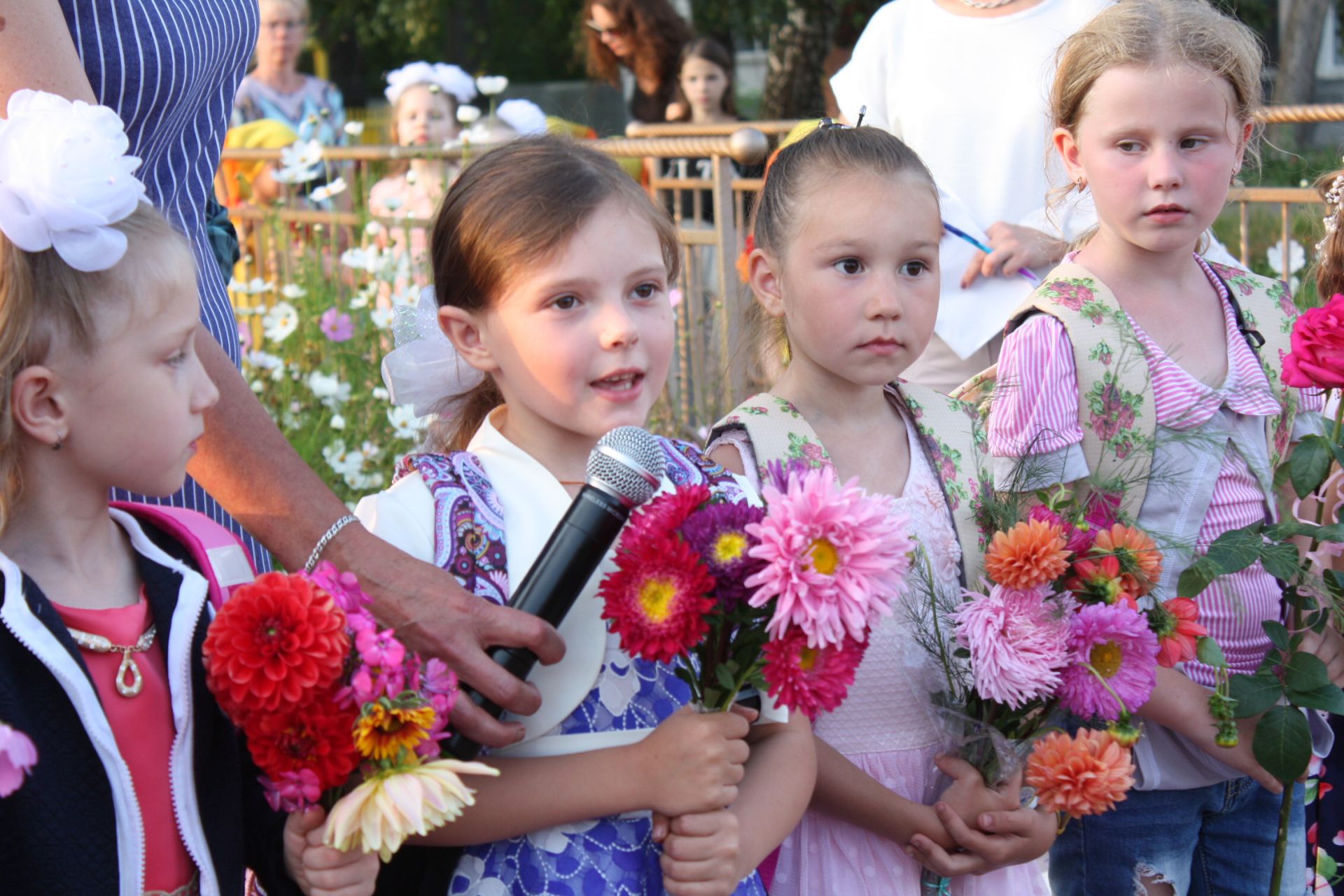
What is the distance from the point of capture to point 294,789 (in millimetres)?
1452

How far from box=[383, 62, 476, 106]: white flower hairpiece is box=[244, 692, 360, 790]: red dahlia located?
5.47m

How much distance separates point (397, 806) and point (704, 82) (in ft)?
24.3

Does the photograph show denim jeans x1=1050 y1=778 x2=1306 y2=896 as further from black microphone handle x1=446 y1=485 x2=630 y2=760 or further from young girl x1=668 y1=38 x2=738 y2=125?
young girl x1=668 y1=38 x2=738 y2=125

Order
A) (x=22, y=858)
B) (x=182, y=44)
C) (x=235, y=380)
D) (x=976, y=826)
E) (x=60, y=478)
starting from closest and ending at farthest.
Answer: (x=22, y=858)
(x=60, y=478)
(x=235, y=380)
(x=182, y=44)
(x=976, y=826)

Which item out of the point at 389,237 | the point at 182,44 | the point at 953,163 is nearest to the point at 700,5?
the point at 389,237

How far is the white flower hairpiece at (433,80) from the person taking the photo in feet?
21.8

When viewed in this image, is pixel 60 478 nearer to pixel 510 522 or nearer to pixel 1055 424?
pixel 510 522

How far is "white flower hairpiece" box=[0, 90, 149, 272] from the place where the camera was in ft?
4.83

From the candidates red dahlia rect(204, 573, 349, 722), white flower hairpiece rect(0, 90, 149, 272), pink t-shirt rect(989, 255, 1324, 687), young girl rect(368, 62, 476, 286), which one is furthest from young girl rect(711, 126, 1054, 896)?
young girl rect(368, 62, 476, 286)

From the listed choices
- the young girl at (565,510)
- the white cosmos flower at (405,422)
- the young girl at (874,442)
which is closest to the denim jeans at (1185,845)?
the young girl at (874,442)

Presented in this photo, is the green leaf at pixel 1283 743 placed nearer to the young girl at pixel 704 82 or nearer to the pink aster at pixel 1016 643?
the pink aster at pixel 1016 643

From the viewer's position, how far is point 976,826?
7.38ft

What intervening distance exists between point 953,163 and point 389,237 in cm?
238

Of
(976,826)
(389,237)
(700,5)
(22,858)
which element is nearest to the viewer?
(22,858)
